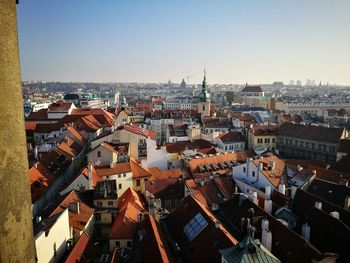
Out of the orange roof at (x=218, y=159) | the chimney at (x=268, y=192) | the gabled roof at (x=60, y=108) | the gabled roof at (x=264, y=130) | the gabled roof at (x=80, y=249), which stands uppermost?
the gabled roof at (x=60, y=108)

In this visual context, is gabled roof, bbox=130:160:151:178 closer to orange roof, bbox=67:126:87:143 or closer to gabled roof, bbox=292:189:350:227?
gabled roof, bbox=292:189:350:227

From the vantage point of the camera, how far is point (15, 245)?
A: 461cm

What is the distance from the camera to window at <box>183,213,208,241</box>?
956 inches

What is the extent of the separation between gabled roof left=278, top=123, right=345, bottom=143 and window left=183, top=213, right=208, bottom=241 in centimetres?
4594

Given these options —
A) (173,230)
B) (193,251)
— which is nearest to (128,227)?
(173,230)

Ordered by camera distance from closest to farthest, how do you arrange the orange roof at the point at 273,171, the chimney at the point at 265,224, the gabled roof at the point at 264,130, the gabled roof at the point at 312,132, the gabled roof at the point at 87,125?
1. the chimney at the point at 265,224
2. the orange roof at the point at 273,171
3. the gabled roof at the point at 312,132
4. the gabled roof at the point at 264,130
5. the gabled roof at the point at 87,125

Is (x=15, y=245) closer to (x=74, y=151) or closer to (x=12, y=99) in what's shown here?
(x=12, y=99)

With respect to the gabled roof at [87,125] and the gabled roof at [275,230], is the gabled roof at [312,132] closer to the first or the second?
the gabled roof at [87,125]

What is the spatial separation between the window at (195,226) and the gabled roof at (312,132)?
4594 centimetres

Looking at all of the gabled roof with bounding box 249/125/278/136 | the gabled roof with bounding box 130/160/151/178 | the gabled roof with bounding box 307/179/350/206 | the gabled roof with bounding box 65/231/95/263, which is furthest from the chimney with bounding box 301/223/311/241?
the gabled roof with bounding box 249/125/278/136

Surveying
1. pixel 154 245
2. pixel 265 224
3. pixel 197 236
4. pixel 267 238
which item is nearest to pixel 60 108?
pixel 197 236

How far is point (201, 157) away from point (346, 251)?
99.2 ft

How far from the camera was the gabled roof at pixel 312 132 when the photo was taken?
6350cm

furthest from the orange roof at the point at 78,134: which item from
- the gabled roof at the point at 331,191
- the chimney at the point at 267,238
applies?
the chimney at the point at 267,238
